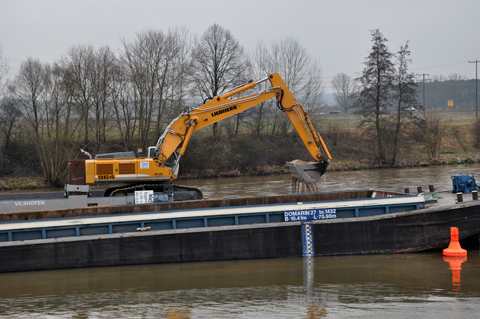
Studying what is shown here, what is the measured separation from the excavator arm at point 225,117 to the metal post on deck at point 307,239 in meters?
3.74

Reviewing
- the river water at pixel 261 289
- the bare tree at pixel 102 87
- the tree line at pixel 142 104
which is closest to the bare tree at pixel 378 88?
the tree line at pixel 142 104

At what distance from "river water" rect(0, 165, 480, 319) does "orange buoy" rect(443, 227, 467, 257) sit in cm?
25

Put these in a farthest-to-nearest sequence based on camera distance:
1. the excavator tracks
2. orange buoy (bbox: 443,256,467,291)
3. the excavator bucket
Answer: the excavator bucket → the excavator tracks → orange buoy (bbox: 443,256,467,291)

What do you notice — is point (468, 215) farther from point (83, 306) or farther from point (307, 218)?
point (83, 306)

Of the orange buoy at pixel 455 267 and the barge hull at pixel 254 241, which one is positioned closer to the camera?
the orange buoy at pixel 455 267

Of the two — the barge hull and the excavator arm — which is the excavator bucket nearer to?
the excavator arm

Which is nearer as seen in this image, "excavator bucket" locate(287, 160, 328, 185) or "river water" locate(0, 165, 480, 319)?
"river water" locate(0, 165, 480, 319)

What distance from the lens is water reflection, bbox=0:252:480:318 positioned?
8656 millimetres

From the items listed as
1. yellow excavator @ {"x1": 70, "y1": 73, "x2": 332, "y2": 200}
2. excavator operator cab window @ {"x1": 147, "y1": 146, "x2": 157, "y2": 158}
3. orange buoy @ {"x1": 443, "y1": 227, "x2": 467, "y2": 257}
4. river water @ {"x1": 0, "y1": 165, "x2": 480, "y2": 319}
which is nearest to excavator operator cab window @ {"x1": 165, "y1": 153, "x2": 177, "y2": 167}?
yellow excavator @ {"x1": 70, "y1": 73, "x2": 332, "y2": 200}

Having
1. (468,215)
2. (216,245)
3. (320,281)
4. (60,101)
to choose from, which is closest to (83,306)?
(216,245)

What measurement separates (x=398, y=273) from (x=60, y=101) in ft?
106

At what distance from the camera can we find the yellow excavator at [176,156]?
15023 mm

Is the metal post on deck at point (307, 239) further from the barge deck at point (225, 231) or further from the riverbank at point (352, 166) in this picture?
the riverbank at point (352, 166)

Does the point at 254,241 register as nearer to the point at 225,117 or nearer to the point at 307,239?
the point at 307,239
